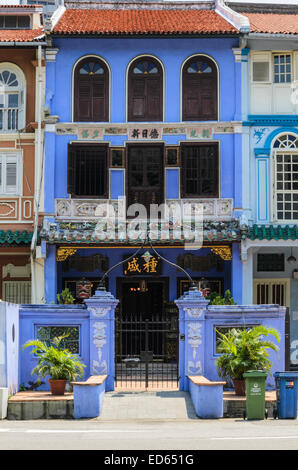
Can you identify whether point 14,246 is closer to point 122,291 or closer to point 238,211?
point 122,291

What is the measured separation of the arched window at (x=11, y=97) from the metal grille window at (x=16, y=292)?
16.0ft

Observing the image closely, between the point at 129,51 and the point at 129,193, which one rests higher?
the point at 129,51

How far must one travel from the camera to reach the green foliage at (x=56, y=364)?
17.7 m

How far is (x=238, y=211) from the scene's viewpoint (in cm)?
2448

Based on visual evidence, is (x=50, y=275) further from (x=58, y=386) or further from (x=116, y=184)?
(x=58, y=386)

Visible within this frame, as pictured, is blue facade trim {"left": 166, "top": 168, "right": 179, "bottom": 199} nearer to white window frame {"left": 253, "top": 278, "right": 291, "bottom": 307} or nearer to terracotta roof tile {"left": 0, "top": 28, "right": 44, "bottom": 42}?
white window frame {"left": 253, "top": 278, "right": 291, "bottom": 307}

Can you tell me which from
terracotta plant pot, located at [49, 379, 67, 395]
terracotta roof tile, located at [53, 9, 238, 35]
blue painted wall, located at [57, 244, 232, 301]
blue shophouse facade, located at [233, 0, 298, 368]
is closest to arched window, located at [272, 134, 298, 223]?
blue shophouse facade, located at [233, 0, 298, 368]

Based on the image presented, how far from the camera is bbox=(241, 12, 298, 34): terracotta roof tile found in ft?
81.1

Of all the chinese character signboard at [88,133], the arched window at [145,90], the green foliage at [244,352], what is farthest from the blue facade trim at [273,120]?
the green foliage at [244,352]

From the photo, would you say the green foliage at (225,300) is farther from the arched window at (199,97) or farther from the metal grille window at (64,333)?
the metal grille window at (64,333)

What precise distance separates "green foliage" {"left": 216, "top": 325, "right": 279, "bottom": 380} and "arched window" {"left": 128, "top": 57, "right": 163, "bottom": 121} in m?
9.10
